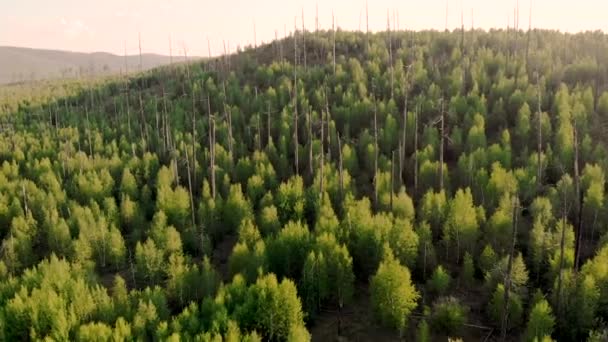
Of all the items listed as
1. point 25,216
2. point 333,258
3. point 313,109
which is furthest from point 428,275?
point 25,216

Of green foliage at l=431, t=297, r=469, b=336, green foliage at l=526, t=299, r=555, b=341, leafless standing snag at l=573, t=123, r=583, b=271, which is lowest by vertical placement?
green foliage at l=431, t=297, r=469, b=336

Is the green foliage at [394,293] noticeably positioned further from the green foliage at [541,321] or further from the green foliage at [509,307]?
the green foliage at [541,321]

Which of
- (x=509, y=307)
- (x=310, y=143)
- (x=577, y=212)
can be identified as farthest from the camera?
(x=310, y=143)

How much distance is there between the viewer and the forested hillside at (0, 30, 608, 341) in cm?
2789

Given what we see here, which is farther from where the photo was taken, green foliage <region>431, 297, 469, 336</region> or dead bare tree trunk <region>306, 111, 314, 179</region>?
dead bare tree trunk <region>306, 111, 314, 179</region>

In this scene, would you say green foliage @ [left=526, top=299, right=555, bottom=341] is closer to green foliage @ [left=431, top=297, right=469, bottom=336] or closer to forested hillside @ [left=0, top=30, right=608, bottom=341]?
forested hillside @ [left=0, top=30, right=608, bottom=341]

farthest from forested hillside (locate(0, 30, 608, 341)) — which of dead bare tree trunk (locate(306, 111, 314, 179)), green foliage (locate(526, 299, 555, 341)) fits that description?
dead bare tree trunk (locate(306, 111, 314, 179))

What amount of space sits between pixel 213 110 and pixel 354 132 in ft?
66.9

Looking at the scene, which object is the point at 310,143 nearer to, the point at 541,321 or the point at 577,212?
the point at 577,212

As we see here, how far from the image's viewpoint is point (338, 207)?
40719 mm

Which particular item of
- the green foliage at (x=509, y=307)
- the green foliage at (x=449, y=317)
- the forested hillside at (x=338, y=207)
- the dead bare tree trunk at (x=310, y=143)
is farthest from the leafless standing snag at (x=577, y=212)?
the dead bare tree trunk at (x=310, y=143)

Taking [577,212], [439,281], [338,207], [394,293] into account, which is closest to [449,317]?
[439,281]

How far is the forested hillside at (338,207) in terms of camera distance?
27.9 meters

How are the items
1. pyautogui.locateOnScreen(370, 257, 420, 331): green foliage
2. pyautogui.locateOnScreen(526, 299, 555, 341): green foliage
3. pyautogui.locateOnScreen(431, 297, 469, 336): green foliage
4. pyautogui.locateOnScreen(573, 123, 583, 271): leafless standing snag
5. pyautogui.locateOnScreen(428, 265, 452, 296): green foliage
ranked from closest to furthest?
pyautogui.locateOnScreen(526, 299, 555, 341): green foliage → pyautogui.locateOnScreen(431, 297, 469, 336): green foliage → pyautogui.locateOnScreen(370, 257, 420, 331): green foliage → pyautogui.locateOnScreen(573, 123, 583, 271): leafless standing snag → pyautogui.locateOnScreen(428, 265, 452, 296): green foliage
